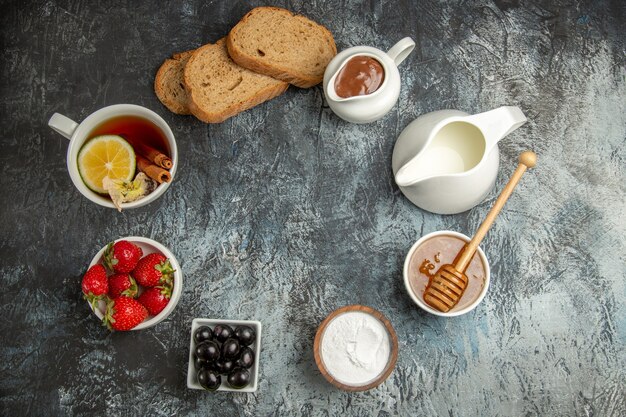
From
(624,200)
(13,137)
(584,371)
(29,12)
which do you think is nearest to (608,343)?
(584,371)

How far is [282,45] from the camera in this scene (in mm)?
1534

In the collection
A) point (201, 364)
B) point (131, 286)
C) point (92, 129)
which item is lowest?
point (201, 364)

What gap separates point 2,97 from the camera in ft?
5.30

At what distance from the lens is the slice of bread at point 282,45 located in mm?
1511

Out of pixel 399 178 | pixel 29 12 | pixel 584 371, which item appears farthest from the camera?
pixel 29 12

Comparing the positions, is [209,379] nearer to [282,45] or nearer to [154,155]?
[154,155]

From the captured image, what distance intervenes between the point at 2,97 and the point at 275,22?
0.69 meters

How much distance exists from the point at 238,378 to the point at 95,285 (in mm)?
355

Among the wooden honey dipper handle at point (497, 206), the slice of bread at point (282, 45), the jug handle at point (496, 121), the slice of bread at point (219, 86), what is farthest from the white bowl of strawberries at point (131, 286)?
the jug handle at point (496, 121)

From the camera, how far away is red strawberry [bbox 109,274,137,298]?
1.40 m

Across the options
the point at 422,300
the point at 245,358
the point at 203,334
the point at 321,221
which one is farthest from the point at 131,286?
the point at 422,300

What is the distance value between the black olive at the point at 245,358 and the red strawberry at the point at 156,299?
0.20 m

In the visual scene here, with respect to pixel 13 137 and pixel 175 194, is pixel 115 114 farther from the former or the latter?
pixel 13 137

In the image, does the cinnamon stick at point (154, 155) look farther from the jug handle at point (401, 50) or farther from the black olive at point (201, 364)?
the jug handle at point (401, 50)
